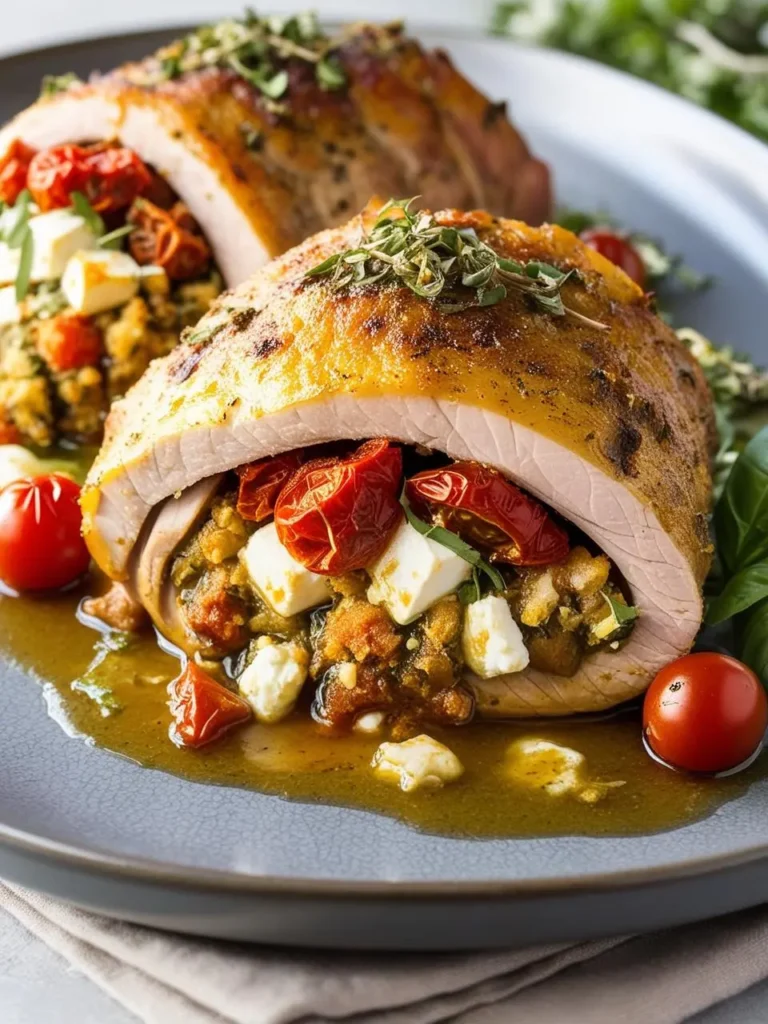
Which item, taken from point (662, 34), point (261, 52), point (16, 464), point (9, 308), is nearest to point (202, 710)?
point (16, 464)

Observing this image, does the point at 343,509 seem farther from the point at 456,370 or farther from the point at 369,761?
the point at 369,761

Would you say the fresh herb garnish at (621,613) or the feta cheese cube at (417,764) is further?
the fresh herb garnish at (621,613)

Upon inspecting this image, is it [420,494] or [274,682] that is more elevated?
[420,494]

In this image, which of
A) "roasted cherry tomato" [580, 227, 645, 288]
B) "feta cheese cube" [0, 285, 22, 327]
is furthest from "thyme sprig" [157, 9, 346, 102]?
"roasted cherry tomato" [580, 227, 645, 288]

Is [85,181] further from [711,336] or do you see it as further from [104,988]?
[104,988]

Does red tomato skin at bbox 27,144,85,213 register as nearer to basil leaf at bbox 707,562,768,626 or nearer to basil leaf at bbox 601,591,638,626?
basil leaf at bbox 601,591,638,626

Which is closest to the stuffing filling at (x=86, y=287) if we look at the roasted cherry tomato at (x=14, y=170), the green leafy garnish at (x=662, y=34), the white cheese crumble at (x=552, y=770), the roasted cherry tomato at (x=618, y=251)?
the roasted cherry tomato at (x=14, y=170)

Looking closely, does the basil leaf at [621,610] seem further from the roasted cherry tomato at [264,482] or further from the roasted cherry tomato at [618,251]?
the roasted cherry tomato at [618,251]
